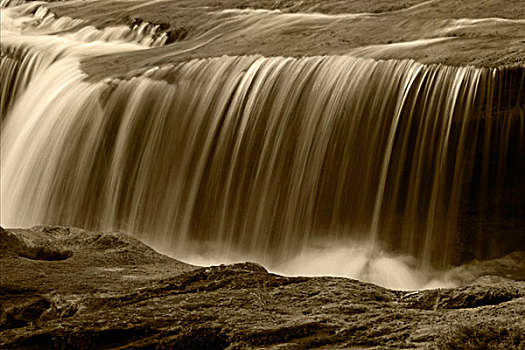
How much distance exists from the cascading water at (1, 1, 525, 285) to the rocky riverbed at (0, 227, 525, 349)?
11.0ft

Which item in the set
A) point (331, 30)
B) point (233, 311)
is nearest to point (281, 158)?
point (331, 30)

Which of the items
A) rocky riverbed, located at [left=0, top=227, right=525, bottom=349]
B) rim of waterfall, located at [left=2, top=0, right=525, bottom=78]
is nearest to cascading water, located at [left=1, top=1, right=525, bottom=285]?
rim of waterfall, located at [left=2, top=0, right=525, bottom=78]

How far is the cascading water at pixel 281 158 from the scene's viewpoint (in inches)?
278

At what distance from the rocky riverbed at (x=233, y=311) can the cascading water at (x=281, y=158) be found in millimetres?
3349

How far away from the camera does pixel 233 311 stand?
341 cm

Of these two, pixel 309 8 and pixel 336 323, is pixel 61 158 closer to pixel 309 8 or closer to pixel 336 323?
pixel 309 8

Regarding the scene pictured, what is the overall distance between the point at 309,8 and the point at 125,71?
2.44m

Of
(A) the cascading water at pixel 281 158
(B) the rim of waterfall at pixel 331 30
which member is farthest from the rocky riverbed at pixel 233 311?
(B) the rim of waterfall at pixel 331 30

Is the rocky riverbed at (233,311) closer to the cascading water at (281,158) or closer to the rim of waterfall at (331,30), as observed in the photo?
the cascading water at (281,158)

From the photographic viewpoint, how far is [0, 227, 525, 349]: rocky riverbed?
10.3 ft

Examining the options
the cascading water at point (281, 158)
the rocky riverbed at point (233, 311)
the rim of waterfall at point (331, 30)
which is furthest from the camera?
the rim of waterfall at point (331, 30)

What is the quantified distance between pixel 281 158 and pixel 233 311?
14.9 feet

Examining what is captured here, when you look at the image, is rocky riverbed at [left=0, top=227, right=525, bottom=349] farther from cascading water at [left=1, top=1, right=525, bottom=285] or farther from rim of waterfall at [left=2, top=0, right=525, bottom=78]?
rim of waterfall at [left=2, top=0, right=525, bottom=78]

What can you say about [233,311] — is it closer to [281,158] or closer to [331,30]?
[281,158]
